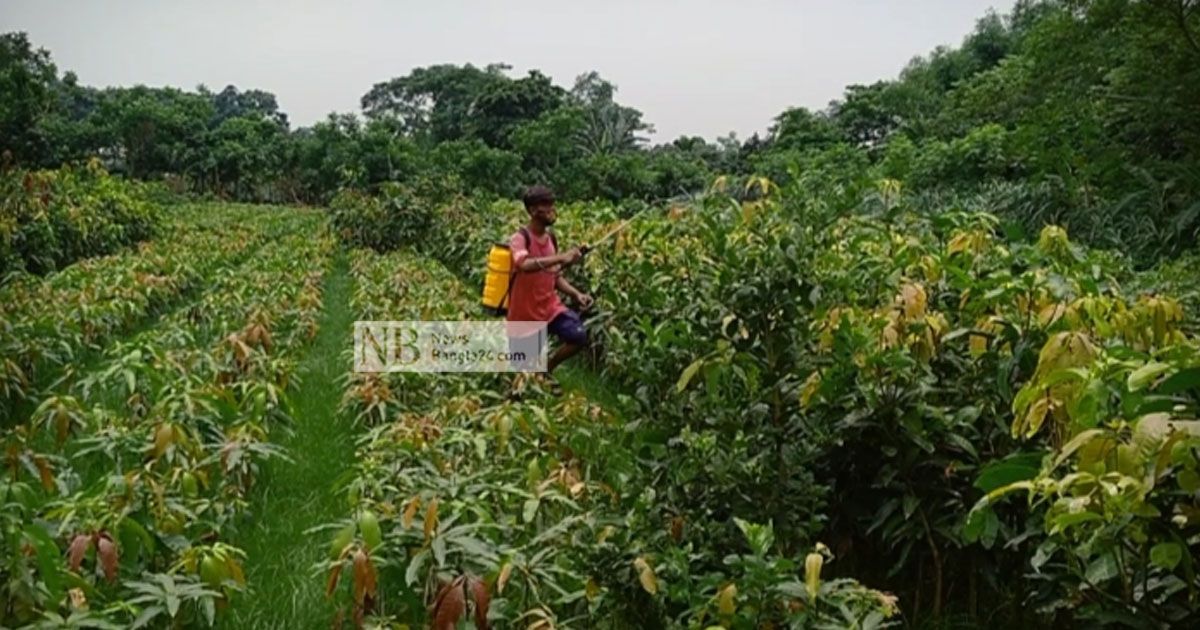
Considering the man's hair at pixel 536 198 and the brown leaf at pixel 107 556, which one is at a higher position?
the man's hair at pixel 536 198

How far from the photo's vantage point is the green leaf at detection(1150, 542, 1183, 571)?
1467 millimetres

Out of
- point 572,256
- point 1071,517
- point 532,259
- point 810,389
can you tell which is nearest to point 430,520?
point 810,389

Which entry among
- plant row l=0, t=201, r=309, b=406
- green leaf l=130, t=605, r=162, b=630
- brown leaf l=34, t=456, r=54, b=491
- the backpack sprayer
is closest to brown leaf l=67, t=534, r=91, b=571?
green leaf l=130, t=605, r=162, b=630

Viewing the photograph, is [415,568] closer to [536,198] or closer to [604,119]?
[536,198]

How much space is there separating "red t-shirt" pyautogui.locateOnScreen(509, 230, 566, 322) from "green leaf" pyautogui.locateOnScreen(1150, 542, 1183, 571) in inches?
143

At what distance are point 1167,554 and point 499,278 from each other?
3778 millimetres

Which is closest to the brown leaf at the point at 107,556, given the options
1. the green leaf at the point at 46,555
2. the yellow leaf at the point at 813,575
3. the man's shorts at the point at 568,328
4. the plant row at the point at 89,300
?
the green leaf at the point at 46,555

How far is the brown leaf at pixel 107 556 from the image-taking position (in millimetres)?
2076

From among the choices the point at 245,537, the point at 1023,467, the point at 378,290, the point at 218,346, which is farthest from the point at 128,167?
the point at 1023,467

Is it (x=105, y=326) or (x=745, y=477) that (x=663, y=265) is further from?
(x=105, y=326)

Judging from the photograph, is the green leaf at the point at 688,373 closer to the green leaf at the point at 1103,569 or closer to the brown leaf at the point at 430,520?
the brown leaf at the point at 430,520

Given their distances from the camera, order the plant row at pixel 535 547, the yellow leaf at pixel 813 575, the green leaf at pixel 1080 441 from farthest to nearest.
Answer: the plant row at pixel 535 547
the yellow leaf at pixel 813 575
the green leaf at pixel 1080 441

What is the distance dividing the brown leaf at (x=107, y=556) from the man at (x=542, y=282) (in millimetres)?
2652

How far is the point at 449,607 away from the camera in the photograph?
6.58 feet
